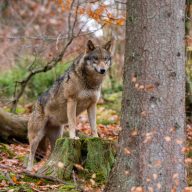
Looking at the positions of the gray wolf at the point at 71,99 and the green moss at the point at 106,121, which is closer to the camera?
Answer: the gray wolf at the point at 71,99

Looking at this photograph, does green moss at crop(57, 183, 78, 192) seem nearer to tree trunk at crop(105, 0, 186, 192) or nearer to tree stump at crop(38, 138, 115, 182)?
tree stump at crop(38, 138, 115, 182)

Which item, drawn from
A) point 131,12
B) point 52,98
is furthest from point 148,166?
point 52,98

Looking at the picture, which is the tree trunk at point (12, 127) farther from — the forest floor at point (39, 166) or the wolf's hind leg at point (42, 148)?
the wolf's hind leg at point (42, 148)

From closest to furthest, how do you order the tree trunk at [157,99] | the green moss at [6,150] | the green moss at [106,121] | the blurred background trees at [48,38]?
the tree trunk at [157,99] → the green moss at [6,150] → the blurred background trees at [48,38] → the green moss at [106,121]

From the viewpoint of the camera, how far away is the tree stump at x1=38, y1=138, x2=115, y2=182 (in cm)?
697

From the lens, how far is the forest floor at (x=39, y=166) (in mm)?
6211

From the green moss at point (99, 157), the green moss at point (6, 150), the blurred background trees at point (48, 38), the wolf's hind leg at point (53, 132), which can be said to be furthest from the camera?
the blurred background trees at point (48, 38)

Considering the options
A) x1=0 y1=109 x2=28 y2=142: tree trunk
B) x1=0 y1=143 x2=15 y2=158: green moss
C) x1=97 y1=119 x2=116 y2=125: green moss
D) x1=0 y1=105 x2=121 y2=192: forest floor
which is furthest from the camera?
x1=97 y1=119 x2=116 y2=125: green moss

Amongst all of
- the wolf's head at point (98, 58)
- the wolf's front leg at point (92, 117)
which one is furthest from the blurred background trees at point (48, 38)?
the wolf's front leg at point (92, 117)

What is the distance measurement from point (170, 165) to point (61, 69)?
37.4 ft

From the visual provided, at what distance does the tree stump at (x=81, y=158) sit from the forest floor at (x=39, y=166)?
165 millimetres

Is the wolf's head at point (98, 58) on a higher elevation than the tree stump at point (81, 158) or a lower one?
higher

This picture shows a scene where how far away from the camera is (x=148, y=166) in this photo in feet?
16.9

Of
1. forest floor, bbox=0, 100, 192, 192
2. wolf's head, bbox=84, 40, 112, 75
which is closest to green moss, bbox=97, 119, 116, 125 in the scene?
forest floor, bbox=0, 100, 192, 192
